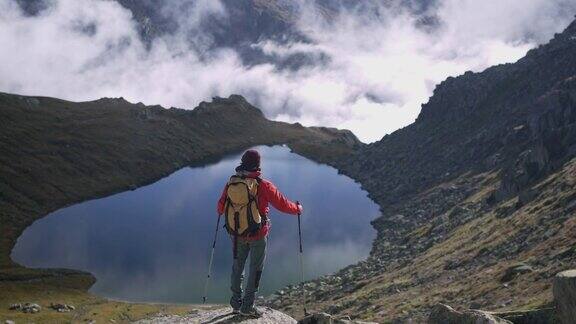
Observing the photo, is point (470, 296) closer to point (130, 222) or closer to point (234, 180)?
point (234, 180)

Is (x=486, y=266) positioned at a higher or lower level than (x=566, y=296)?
higher

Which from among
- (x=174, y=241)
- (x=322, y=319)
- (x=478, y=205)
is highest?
(x=174, y=241)

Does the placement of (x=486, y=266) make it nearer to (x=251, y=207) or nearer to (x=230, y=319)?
(x=230, y=319)

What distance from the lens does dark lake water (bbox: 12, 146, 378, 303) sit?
3985 inches

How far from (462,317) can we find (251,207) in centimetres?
772

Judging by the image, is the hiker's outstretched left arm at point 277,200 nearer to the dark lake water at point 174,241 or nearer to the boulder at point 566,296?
the boulder at point 566,296

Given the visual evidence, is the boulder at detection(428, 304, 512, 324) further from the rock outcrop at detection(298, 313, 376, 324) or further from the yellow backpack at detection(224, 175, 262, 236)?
the yellow backpack at detection(224, 175, 262, 236)

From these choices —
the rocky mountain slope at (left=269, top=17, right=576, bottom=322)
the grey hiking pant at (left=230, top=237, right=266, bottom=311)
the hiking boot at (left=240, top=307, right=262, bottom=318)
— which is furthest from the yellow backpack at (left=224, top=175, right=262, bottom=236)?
the rocky mountain slope at (left=269, top=17, right=576, bottom=322)

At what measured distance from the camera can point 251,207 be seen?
64.1 ft

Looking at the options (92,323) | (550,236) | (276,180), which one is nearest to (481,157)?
(276,180)

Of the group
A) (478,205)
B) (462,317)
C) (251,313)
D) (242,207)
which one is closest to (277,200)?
(242,207)

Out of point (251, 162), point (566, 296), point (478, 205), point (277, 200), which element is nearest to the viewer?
point (566, 296)

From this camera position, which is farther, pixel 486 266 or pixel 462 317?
pixel 486 266

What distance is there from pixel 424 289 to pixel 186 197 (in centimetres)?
12017
